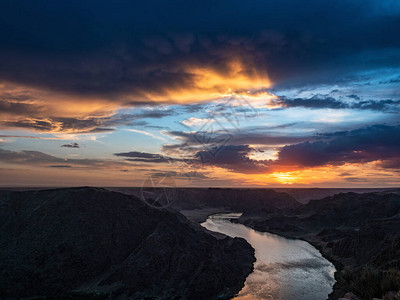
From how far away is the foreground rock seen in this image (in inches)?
1532

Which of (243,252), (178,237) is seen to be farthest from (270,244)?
(178,237)

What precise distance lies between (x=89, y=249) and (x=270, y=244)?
56.3 m

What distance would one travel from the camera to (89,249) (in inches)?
1705

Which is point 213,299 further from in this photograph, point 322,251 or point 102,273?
point 322,251

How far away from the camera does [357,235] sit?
222ft

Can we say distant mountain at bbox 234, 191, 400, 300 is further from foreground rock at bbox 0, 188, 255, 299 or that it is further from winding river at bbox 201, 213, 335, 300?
foreground rock at bbox 0, 188, 255, 299

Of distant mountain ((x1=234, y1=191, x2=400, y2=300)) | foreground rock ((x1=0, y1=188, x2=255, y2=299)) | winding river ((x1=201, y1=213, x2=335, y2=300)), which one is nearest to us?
distant mountain ((x1=234, y1=191, x2=400, y2=300))

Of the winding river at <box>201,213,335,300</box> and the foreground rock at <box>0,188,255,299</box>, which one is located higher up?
the foreground rock at <box>0,188,255,299</box>

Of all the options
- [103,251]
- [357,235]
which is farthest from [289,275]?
→ [103,251]

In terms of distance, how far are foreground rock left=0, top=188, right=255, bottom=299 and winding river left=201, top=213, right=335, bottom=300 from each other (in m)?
2.73

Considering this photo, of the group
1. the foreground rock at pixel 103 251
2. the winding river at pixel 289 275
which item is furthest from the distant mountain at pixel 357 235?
the foreground rock at pixel 103 251

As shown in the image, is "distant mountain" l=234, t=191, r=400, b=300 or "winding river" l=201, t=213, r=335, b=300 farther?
"winding river" l=201, t=213, r=335, b=300

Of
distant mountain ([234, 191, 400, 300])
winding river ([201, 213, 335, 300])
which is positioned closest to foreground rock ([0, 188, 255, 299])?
winding river ([201, 213, 335, 300])

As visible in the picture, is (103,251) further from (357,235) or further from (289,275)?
(357,235)
